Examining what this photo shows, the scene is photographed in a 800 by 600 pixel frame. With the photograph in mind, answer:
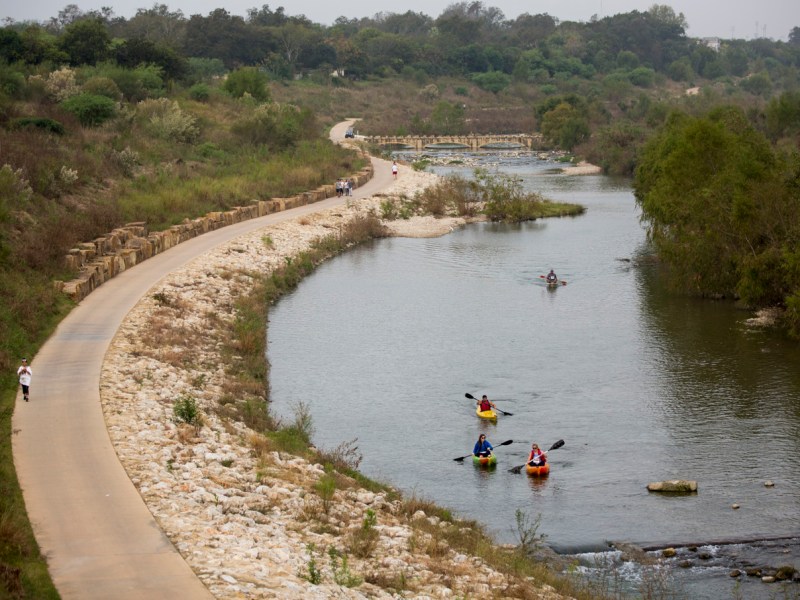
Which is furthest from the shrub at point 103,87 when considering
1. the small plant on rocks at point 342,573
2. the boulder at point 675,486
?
the small plant on rocks at point 342,573

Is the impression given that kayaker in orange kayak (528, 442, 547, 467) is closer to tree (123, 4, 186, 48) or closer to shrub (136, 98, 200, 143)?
shrub (136, 98, 200, 143)

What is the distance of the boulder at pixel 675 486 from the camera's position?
2816 cm

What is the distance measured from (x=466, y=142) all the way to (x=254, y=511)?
133 m

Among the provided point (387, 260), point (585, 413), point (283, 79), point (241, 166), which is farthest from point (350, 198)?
point (283, 79)

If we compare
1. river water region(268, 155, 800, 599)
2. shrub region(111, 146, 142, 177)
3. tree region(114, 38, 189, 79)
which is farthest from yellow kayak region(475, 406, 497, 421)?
tree region(114, 38, 189, 79)

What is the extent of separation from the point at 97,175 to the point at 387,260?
16464 millimetres

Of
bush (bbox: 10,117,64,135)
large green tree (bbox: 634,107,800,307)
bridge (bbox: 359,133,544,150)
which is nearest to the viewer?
large green tree (bbox: 634,107,800,307)

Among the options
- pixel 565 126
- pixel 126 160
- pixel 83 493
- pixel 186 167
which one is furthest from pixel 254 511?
pixel 565 126

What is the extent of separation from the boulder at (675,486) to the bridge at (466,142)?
118 m

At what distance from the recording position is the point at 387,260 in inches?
2522

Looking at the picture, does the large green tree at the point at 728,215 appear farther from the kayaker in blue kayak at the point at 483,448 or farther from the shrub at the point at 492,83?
the shrub at the point at 492,83

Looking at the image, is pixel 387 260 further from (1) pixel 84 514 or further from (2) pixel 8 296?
(1) pixel 84 514

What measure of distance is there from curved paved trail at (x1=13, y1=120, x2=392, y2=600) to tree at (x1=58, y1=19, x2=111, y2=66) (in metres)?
61.0

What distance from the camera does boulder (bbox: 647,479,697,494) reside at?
2816 cm
